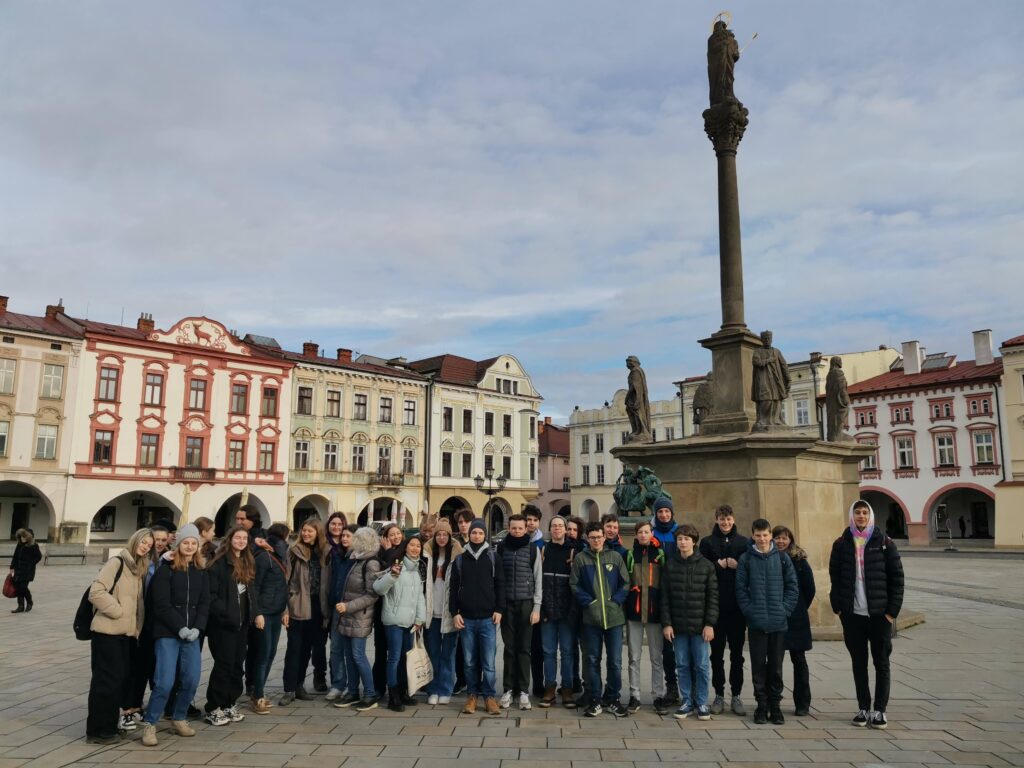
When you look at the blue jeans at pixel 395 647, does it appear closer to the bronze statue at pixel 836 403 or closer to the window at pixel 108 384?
the bronze statue at pixel 836 403

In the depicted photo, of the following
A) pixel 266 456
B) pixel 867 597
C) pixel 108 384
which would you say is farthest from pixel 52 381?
pixel 867 597

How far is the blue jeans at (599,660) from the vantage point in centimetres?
707

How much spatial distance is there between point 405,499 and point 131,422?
1591 centimetres

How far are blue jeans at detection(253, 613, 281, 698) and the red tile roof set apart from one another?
4422 centimetres

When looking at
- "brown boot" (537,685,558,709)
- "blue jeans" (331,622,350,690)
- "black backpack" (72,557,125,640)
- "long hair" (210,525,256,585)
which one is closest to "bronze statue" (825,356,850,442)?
"brown boot" (537,685,558,709)

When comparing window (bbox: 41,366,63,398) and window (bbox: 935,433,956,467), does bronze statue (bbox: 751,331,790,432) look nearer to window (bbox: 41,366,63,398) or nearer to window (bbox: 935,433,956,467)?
window (bbox: 41,366,63,398)

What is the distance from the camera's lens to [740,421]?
11.8 metres

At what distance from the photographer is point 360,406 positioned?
4609 centimetres

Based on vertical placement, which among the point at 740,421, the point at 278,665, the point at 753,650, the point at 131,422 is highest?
the point at 131,422

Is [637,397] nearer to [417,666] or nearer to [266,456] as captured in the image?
[417,666]

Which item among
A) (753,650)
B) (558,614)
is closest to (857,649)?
(753,650)

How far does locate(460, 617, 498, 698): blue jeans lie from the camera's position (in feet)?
23.9

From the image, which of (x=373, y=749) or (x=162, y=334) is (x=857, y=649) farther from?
(x=162, y=334)

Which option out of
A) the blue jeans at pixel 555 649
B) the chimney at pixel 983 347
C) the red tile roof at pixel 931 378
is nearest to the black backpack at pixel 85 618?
the blue jeans at pixel 555 649
